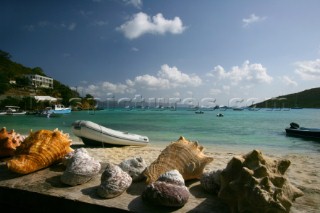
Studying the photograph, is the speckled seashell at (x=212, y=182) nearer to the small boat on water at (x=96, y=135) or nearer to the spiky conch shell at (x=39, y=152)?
the spiky conch shell at (x=39, y=152)

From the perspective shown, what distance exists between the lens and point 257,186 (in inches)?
64.2

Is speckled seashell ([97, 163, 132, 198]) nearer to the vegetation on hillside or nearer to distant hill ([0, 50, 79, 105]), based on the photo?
the vegetation on hillside

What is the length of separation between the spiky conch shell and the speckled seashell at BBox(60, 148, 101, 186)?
46cm

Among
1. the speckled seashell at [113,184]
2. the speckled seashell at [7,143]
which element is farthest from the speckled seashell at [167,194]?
the speckled seashell at [7,143]

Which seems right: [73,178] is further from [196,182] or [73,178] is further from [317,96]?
[317,96]

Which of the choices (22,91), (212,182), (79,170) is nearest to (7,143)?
(79,170)

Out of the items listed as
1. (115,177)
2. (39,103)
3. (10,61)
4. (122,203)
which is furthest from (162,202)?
(10,61)

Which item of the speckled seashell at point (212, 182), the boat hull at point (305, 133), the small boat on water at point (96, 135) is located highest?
the speckled seashell at point (212, 182)

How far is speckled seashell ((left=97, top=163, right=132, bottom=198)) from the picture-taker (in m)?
2.07

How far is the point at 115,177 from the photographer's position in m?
2.14

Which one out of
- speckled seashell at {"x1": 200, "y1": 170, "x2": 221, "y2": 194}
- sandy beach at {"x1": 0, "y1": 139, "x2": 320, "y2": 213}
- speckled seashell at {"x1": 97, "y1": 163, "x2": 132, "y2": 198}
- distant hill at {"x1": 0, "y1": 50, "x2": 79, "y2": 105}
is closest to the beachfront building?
distant hill at {"x1": 0, "y1": 50, "x2": 79, "y2": 105}

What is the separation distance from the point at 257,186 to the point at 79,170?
1608mm

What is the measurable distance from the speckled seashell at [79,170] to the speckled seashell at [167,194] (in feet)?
2.43

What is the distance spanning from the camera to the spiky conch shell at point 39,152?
2.55 metres
